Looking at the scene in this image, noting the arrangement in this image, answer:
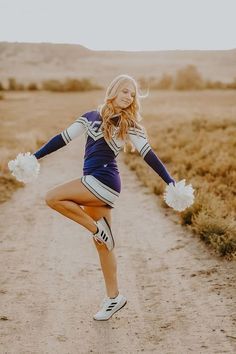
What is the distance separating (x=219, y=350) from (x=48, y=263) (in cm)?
309

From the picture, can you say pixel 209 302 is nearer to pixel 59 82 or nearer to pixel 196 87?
pixel 196 87

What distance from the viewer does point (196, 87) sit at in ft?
231

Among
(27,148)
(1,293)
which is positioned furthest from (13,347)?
(27,148)

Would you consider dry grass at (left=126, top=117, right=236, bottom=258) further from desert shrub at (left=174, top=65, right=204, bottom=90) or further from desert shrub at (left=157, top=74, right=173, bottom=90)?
desert shrub at (left=157, top=74, right=173, bottom=90)

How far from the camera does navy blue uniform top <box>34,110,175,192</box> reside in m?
4.58

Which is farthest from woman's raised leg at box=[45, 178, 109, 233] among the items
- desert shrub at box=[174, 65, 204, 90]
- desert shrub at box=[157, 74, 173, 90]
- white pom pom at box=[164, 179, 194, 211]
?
desert shrub at box=[157, 74, 173, 90]

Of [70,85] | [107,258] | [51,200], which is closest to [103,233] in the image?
[107,258]

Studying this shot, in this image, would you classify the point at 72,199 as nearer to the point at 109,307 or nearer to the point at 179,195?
the point at 179,195

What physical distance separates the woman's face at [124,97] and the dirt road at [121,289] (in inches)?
78.6

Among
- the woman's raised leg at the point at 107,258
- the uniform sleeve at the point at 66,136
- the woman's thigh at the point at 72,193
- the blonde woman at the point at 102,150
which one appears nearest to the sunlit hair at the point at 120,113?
the blonde woman at the point at 102,150

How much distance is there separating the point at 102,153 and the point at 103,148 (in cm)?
4

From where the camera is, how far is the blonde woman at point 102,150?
180 inches

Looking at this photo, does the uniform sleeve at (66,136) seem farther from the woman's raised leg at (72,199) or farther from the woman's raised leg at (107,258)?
the woman's raised leg at (107,258)

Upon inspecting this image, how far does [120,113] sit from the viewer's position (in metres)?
4.63
